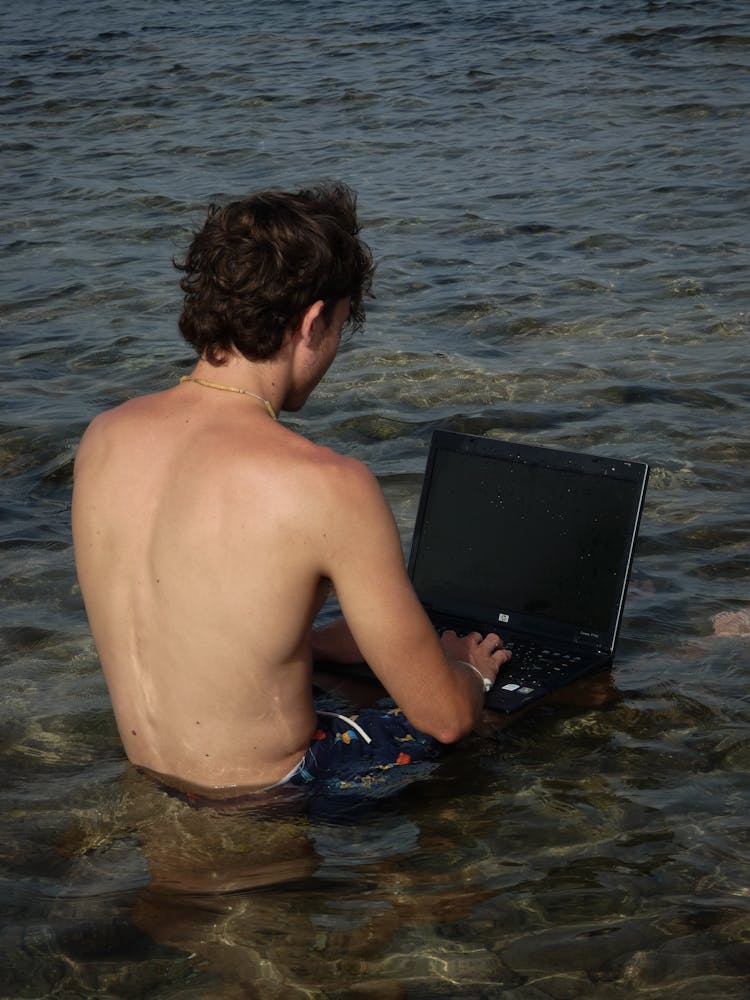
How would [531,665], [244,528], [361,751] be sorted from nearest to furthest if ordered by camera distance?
[244,528]
[361,751]
[531,665]

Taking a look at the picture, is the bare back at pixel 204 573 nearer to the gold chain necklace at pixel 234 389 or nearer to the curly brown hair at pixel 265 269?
the gold chain necklace at pixel 234 389

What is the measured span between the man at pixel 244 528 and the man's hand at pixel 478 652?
59 cm

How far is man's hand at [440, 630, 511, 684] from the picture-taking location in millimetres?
4211

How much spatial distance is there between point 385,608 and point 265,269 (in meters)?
0.90

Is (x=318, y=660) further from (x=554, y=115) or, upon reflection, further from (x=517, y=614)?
(x=554, y=115)

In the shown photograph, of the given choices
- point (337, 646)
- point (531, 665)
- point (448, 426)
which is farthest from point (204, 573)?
point (448, 426)

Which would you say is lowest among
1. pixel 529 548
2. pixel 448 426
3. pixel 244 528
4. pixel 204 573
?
pixel 448 426

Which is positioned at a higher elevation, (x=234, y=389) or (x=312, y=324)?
(x=312, y=324)

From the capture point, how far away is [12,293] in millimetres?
10086

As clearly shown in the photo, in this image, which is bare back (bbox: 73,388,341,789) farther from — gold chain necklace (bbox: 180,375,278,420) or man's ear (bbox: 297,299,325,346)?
man's ear (bbox: 297,299,325,346)

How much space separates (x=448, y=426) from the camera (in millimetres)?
7160

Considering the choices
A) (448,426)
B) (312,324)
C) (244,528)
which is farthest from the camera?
(448,426)

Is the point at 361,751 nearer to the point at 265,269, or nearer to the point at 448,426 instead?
the point at 265,269

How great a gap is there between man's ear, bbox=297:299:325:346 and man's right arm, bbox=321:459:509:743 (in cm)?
41
